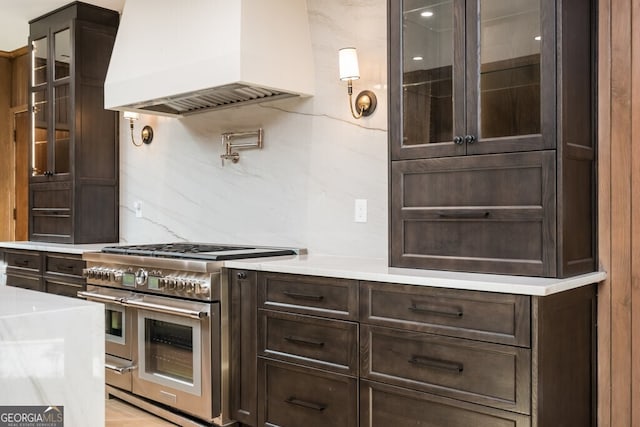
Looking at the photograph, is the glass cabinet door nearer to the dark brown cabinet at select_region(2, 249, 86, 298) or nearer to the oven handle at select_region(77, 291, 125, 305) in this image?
the dark brown cabinet at select_region(2, 249, 86, 298)

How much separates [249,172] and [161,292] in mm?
988

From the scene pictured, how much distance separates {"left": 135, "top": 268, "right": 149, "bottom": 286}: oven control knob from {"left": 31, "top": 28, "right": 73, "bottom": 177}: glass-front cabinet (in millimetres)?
1648

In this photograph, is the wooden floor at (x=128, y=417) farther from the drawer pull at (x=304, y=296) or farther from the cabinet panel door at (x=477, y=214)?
the cabinet panel door at (x=477, y=214)

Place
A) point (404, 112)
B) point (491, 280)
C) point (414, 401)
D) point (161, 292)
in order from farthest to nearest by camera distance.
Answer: point (161, 292) → point (404, 112) → point (414, 401) → point (491, 280)

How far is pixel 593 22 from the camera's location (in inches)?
89.5

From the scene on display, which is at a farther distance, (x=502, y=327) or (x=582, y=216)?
(x=582, y=216)

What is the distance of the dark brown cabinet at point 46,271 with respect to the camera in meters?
3.88

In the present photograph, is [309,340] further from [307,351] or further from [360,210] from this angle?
[360,210]

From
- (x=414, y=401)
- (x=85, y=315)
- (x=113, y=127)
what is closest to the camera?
(x=85, y=315)

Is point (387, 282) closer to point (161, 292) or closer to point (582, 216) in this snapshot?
point (582, 216)

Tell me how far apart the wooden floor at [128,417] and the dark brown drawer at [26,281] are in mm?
1230

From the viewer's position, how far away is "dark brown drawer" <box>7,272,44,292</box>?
13.8 ft

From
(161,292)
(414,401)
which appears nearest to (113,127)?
(161,292)

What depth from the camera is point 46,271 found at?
4.14m
